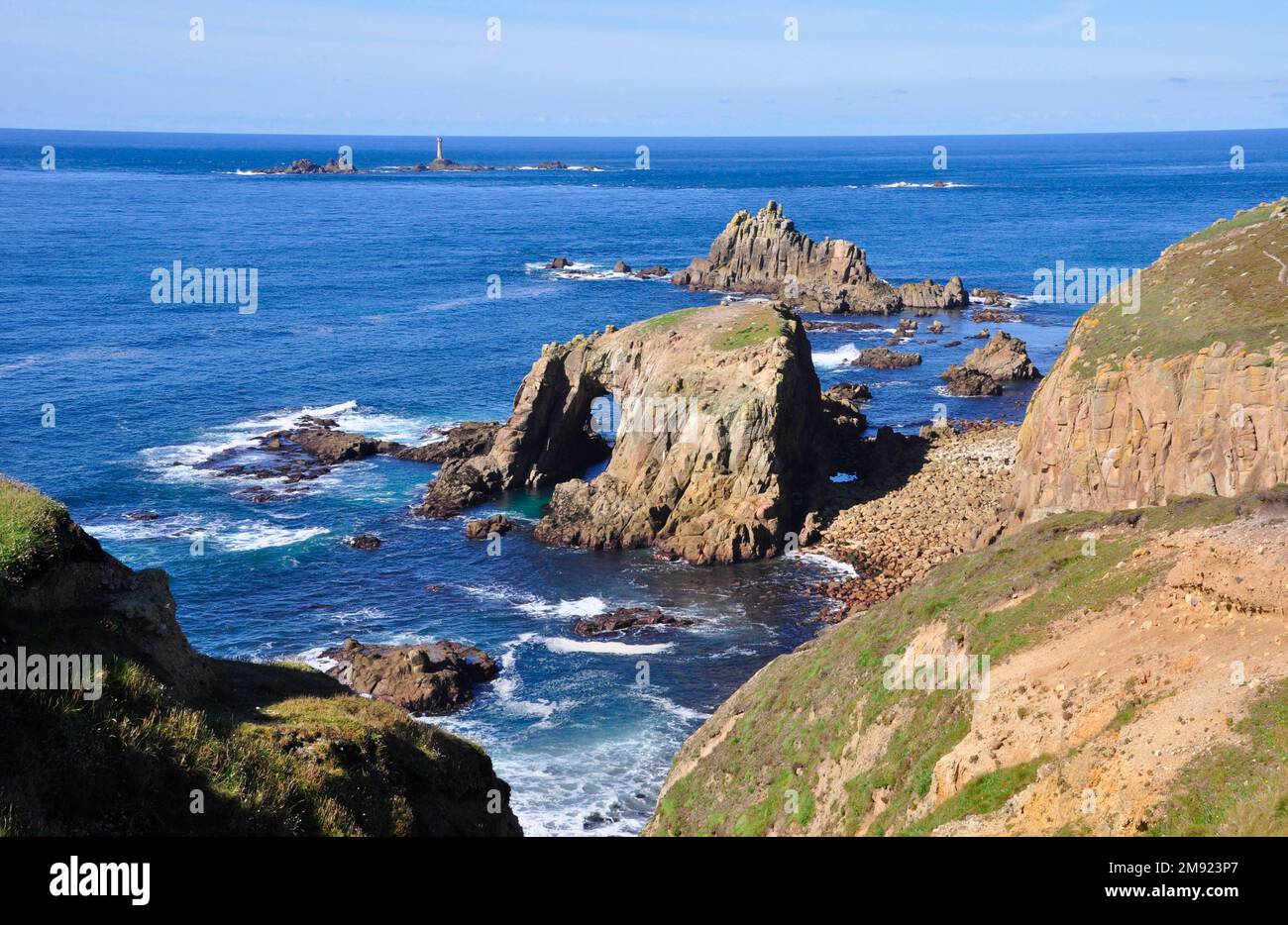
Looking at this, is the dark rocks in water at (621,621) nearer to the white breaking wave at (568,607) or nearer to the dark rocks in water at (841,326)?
the white breaking wave at (568,607)

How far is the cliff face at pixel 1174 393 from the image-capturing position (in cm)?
4191

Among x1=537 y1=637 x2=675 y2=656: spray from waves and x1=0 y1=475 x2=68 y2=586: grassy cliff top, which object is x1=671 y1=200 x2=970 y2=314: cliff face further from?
x1=0 y1=475 x2=68 y2=586: grassy cliff top

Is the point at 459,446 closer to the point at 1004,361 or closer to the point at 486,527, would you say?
the point at 486,527

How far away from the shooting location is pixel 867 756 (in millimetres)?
28062

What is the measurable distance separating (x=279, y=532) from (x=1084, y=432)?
46.1m

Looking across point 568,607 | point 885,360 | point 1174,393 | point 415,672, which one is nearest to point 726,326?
point 568,607

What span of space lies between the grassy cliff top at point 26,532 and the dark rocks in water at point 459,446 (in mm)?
56509

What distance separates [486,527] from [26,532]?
4652cm

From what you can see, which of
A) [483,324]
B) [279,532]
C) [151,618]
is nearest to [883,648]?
[151,618]

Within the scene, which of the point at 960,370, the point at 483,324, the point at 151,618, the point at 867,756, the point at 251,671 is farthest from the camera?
the point at 483,324

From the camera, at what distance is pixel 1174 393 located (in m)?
44.3

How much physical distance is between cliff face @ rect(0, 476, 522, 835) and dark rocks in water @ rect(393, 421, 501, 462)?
53.8 m

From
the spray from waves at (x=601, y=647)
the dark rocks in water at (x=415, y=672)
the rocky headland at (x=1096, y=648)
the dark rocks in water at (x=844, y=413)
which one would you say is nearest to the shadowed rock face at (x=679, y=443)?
the dark rocks in water at (x=844, y=413)
